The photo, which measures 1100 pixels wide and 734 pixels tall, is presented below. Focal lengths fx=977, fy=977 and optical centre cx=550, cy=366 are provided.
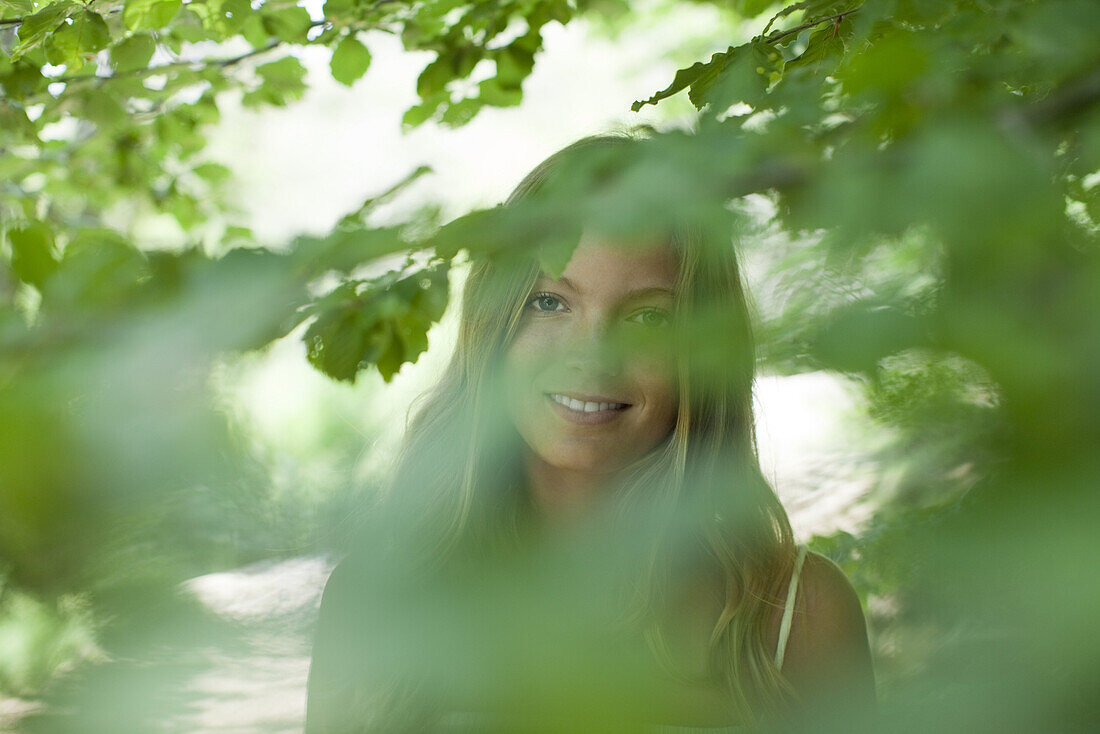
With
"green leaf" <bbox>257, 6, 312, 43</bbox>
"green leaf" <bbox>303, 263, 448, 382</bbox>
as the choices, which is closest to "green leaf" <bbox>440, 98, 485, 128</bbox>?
"green leaf" <bbox>257, 6, 312, 43</bbox>

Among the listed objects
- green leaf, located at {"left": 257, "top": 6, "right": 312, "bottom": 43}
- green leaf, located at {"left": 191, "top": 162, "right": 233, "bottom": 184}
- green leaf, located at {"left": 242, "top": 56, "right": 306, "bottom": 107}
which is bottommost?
green leaf, located at {"left": 257, "top": 6, "right": 312, "bottom": 43}

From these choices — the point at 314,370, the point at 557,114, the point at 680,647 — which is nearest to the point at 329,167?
the point at 557,114

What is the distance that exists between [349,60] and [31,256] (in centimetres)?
124

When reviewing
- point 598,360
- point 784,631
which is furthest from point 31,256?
point 784,631

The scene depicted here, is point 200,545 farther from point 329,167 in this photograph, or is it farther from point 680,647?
point 329,167

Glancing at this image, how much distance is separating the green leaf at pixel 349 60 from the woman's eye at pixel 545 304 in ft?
1.81

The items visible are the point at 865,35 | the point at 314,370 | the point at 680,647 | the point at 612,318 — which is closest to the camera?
the point at 314,370

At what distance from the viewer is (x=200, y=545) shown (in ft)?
0.93

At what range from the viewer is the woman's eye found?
1122 mm

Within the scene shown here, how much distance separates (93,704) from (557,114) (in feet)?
29.6

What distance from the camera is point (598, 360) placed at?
369mm

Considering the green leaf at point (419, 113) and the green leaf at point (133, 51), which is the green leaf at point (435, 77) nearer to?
the green leaf at point (419, 113)

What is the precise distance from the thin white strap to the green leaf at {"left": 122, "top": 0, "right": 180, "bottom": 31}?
1.15 metres

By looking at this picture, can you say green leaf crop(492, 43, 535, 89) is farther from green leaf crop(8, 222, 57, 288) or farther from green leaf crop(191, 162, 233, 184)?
green leaf crop(8, 222, 57, 288)
